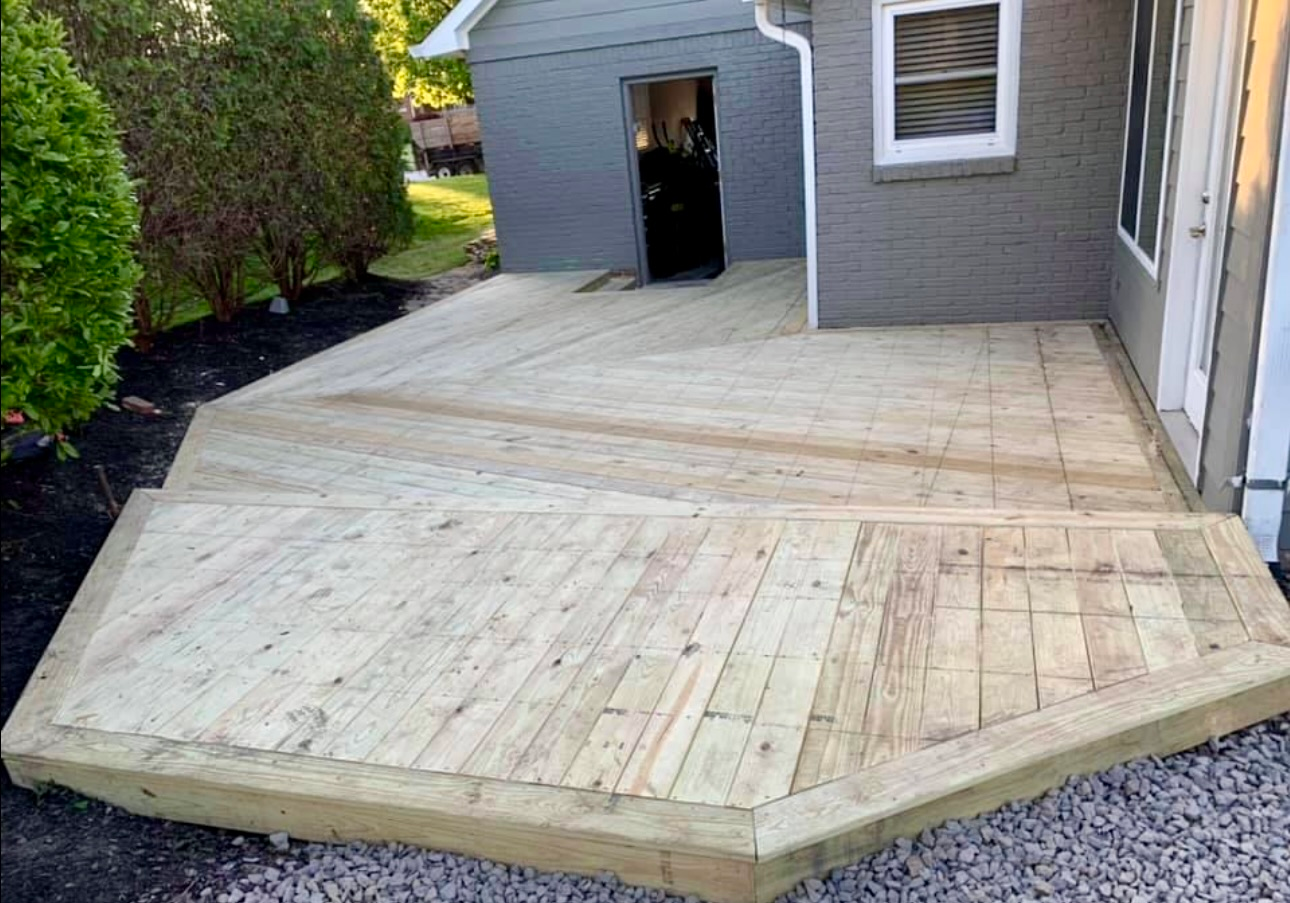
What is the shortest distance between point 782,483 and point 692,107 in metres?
9.60

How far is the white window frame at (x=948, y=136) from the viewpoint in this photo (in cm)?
559

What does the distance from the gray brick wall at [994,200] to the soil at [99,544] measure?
160 inches

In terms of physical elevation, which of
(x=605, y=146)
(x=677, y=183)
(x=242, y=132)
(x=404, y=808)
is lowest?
(x=404, y=808)

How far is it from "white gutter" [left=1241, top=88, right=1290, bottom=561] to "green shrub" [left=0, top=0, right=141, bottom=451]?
3.48 meters

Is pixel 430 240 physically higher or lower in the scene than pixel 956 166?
lower

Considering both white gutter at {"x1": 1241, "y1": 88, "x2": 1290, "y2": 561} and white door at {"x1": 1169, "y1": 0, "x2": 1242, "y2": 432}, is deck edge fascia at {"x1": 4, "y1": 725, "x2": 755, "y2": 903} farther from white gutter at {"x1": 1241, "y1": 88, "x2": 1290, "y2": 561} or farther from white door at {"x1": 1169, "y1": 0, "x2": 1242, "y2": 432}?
white door at {"x1": 1169, "y1": 0, "x2": 1242, "y2": 432}

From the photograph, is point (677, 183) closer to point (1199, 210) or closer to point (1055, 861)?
point (1199, 210)

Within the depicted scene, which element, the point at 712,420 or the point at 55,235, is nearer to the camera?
the point at 55,235

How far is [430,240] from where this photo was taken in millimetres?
12531

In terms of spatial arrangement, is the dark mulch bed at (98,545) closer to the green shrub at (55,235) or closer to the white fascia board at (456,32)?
the green shrub at (55,235)

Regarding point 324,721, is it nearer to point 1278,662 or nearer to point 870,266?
point 1278,662

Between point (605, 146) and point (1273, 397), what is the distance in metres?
7.23

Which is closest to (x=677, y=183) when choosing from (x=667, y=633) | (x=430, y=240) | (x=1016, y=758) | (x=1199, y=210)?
(x=430, y=240)

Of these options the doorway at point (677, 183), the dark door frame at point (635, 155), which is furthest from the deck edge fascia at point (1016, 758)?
the doorway at point (677, 183)
